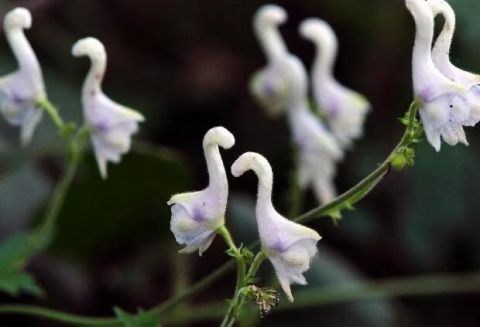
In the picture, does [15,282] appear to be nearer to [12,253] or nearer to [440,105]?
[12,253]

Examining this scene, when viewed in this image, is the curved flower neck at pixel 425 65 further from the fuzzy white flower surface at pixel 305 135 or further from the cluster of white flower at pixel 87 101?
the fuzzy white flower surface at pixel 305 135

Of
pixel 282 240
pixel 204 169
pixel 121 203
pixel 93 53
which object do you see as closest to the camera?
pixel 282 240

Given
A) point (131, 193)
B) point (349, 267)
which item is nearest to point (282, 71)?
point (131, 193)

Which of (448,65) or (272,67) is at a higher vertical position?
(448,65)

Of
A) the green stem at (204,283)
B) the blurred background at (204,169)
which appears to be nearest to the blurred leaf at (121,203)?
the blurred background at (204,169)

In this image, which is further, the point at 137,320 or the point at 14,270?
the point at 14,270

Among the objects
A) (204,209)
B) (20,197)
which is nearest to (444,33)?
(204,209)
